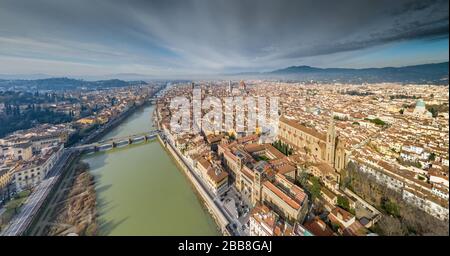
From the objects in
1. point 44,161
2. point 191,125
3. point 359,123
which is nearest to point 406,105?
point 359,123

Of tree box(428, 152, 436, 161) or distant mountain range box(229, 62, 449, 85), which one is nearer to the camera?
distant mountain range box(229, 62, 449, 85)

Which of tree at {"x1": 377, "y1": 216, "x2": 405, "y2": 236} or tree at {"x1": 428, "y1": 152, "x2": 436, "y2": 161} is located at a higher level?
tree at {"x1": 428, "y1": 152, "x2": 436, "y2": 161}

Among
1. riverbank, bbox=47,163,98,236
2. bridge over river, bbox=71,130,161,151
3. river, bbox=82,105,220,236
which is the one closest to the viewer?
riverbank, bbox=47,163,98,236

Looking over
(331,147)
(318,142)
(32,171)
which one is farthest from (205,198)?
(32,171)

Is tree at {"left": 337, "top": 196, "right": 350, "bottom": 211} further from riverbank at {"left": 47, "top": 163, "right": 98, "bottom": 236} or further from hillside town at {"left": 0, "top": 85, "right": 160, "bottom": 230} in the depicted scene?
hillside town at {"left": 0, "top": 85, "right": 160, "bottom": 230}

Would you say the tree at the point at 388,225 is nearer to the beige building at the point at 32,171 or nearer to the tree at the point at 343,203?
the tree at the point at 343,203

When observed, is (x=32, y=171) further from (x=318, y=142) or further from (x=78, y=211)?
(x=318, y=142)

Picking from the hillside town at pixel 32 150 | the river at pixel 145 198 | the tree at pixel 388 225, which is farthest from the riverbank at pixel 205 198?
the hillside town at pixel 32 150

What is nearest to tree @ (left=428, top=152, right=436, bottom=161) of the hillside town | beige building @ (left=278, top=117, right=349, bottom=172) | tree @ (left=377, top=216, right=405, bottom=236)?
beige building @ (left=278, top=117, right=349, bottom=172)
